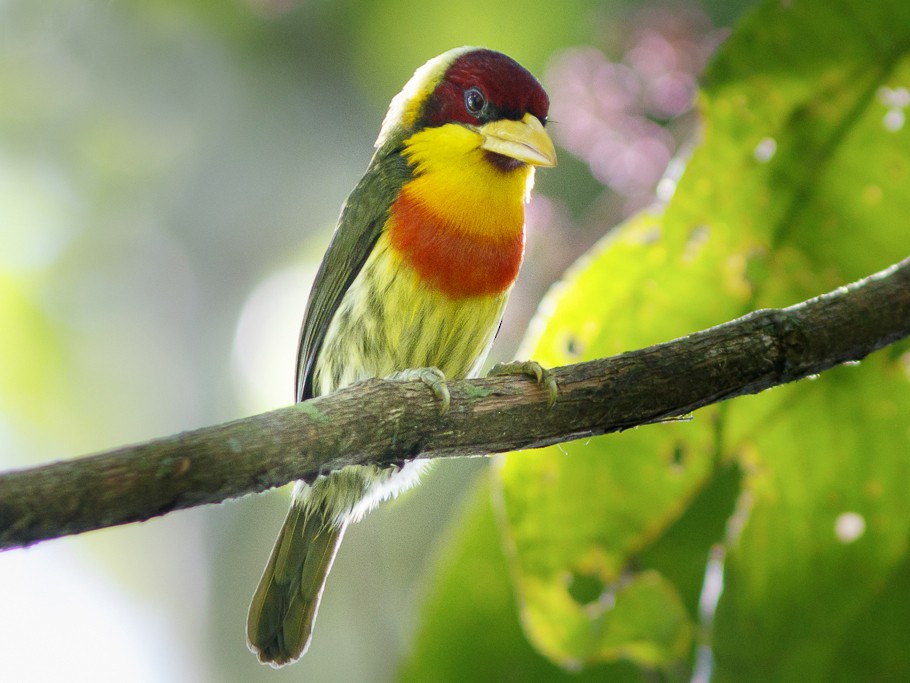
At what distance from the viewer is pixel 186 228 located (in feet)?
15.0

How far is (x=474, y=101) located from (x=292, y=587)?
1.33m

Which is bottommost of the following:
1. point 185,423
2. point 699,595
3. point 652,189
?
point 699,595

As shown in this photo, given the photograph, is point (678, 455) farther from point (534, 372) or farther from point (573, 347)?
point (534, 372)

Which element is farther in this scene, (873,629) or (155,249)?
(155,249)

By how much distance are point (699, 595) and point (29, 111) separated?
139 inches

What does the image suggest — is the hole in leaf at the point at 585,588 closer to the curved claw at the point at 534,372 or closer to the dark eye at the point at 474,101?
the curved claw at the point at 534,372

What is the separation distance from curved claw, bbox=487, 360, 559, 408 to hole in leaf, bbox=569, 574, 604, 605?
50cm

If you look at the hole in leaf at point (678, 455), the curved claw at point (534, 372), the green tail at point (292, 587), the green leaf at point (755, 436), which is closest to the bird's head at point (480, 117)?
the green leaf at point (755, 436)

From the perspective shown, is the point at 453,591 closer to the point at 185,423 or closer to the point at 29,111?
the point at 185,423

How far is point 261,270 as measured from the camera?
439cm

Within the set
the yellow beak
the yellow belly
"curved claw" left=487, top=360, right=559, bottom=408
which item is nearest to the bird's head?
the yellow beak

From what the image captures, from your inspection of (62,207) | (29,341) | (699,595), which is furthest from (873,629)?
(62,207)

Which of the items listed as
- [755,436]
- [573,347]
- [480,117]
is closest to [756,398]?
[755,436]

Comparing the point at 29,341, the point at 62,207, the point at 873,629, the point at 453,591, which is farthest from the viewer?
the point at 62,207
